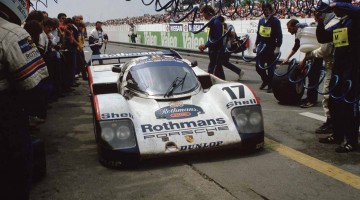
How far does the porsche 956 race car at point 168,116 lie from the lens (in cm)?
455

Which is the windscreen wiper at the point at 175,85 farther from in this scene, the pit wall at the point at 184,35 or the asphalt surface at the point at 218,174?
the pit wall at the point at 184,35

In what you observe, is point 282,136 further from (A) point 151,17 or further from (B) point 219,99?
(A) point 151,17

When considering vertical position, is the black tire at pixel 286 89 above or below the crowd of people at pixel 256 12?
below

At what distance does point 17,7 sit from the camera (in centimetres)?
263

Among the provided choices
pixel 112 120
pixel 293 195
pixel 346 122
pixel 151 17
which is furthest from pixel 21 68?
pixel 151 17

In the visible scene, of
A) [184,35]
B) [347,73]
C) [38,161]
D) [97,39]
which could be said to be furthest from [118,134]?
[184,35]

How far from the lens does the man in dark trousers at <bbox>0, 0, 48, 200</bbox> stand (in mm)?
2442

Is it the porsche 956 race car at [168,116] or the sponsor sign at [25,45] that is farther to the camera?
the porsche 956 race car at [168,116]

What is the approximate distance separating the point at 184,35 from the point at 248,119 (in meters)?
17.6

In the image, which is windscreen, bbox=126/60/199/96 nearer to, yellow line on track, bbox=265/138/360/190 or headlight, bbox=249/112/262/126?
headlight, bbox=249/112/262/126

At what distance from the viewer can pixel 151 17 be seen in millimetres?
33469

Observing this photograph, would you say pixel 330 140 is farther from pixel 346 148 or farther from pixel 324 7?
pixel 324 7

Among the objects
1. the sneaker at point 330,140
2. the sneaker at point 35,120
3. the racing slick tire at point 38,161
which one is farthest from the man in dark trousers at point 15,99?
the sneaker at point 35,120

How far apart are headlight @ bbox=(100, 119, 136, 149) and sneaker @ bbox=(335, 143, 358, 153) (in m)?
2.34
